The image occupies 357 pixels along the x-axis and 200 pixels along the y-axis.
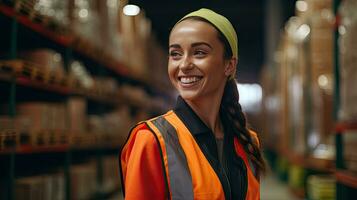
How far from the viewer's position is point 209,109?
1.92m

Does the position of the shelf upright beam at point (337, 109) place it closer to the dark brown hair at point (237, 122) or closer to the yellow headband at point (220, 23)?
the dark brown hair at point (237, 122)

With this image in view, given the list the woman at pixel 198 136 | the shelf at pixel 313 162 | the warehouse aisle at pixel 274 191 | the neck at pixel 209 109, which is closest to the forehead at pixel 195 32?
the woman at pixel 198 136

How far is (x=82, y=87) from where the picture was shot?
6398 millimetres

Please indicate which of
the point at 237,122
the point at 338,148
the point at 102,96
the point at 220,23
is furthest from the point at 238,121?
the point at 102,96

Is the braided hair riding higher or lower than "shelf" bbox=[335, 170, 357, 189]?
higher

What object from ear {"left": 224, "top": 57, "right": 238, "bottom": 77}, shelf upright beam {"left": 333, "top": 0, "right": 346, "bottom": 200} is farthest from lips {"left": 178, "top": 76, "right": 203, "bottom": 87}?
shelf upright beam {"left": 333, "top": 0, "right": 346, "bottom": 200}

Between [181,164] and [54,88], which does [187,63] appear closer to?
[181,164]

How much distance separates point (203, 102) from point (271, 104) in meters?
11.2

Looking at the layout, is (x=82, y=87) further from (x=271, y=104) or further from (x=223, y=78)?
(x=271, y=104)

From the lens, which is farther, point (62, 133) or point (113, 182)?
point (113, 182)

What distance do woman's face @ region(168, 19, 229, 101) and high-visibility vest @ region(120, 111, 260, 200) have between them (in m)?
0.16

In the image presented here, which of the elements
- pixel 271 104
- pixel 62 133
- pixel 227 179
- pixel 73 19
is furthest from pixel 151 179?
pixel 271 104

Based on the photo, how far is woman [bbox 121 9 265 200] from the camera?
1.67m

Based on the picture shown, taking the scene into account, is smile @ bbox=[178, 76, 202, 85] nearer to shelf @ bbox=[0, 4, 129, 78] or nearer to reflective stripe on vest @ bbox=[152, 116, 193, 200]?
reflective stripe on vest @ bbox=[152, 116, 193, 200]
